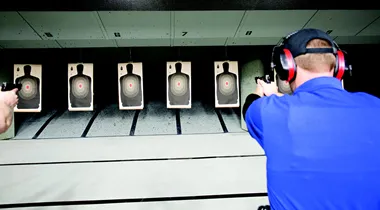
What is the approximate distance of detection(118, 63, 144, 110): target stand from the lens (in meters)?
3.50

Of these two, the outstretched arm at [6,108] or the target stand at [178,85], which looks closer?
the outstretched arm at [6,108]

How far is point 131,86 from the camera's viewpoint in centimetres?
360

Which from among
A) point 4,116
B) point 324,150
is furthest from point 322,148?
point 4,116

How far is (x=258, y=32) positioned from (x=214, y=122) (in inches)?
46.6

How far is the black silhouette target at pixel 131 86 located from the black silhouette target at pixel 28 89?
103 centimetres

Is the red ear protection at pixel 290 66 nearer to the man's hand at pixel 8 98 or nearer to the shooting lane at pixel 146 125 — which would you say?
the shooting lane at pixel 146 125

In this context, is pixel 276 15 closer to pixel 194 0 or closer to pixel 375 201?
pixel 194 0

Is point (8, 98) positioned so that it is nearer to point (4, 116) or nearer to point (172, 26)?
point (4, 116)

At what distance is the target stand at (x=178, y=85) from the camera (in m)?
3.52

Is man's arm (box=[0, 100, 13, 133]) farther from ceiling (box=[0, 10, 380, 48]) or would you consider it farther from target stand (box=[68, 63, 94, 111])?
target stand (box=[68, 63, 94, 111])

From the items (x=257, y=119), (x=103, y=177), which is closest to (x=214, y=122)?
(x=103, y=177)

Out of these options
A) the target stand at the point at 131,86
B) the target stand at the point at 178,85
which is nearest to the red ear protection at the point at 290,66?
the target stand at the point at 178,85

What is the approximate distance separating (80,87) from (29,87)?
0.57m

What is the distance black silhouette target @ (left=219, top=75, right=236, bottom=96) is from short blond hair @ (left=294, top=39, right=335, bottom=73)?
2793 mm
